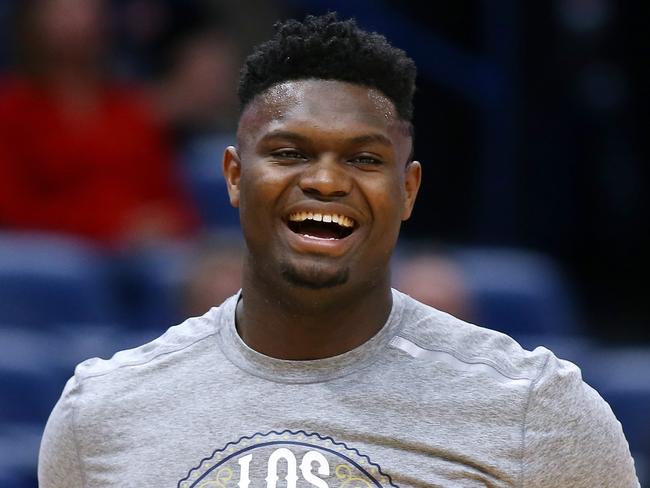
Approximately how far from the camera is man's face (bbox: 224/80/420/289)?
2.17 metres

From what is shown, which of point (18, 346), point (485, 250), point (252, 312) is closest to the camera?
point (252, 312)

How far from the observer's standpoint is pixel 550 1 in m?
6.37

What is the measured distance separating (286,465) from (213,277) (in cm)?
228

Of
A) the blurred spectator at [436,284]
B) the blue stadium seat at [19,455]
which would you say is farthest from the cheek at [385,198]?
the blurred spectator at [436,284]

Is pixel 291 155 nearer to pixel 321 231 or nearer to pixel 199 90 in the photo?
pixel 321 231

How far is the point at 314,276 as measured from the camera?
7.15 ft

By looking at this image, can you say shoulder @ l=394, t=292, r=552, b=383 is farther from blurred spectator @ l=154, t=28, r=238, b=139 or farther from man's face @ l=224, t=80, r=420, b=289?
blurred spectator @ l=154, t=28, r=238, b=139

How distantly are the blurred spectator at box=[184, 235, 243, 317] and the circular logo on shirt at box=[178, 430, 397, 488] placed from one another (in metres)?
2.13

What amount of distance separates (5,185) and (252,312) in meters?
2.81

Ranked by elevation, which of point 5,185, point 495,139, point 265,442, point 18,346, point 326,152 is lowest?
point 265,442

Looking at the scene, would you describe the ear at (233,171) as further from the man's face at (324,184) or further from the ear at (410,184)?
the ear at (410,184)

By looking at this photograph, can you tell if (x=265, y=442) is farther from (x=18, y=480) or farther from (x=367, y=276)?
(x=18, y=480)

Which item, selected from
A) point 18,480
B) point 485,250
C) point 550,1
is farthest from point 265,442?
point 550,1

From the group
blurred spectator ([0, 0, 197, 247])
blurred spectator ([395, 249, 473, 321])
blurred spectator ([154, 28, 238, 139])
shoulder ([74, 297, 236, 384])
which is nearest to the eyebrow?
shoulder ([74, 297, 236, 384])
